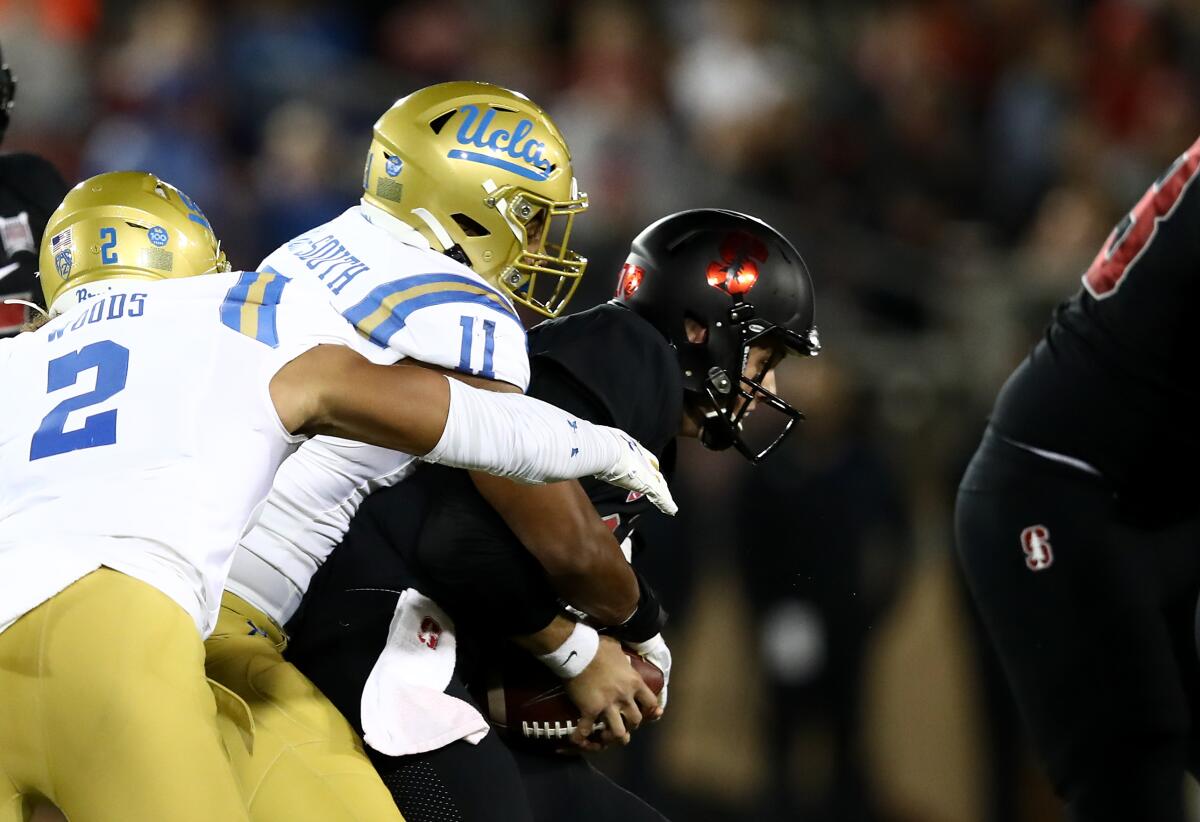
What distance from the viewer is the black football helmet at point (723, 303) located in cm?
306

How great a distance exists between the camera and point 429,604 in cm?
269

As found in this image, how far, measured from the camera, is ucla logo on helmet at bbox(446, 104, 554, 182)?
3.10 m

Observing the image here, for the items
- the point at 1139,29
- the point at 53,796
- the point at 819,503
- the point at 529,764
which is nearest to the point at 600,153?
the point at 819,503

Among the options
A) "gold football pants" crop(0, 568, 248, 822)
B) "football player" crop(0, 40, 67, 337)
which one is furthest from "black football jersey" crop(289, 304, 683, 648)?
"football player" crop(0, 40, 67, 337)

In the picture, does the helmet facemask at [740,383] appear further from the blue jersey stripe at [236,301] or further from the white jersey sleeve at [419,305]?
the blue jersey stripe at [236,301]

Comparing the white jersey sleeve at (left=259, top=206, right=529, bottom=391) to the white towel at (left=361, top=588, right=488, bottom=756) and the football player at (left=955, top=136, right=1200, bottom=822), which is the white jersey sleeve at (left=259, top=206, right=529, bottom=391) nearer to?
the white towel at (left=361, top=588, right=488, bottom=756)

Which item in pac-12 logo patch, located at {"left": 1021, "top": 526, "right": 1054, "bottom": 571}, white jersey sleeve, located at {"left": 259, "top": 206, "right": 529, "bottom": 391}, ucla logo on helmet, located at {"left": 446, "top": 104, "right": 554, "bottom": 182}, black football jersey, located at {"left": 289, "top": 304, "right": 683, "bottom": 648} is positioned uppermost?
ucla logo on helmet, located at {"left": 446, "top": 104, "right": 554, "bottom": 182}

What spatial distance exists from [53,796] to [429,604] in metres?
0.77

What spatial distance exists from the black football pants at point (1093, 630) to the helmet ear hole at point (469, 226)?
1.24 m

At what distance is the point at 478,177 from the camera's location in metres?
3.09

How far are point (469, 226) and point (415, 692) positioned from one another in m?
0.97

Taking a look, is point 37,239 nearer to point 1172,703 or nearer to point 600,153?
point 1172,703

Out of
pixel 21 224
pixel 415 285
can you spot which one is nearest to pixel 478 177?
pixel 415 285

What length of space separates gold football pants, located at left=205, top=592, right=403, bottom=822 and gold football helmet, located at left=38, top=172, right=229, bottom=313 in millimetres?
745
